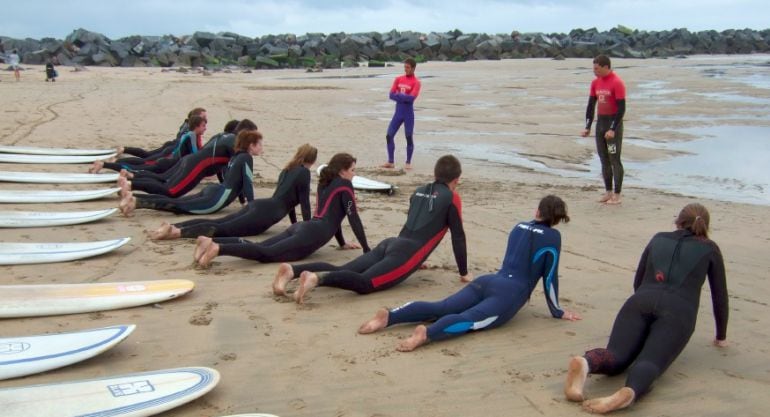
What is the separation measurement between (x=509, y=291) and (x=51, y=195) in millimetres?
6152

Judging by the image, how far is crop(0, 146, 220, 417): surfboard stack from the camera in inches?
140

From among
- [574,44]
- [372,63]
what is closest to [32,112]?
[372,63]

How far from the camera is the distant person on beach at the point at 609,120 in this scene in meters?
9.39

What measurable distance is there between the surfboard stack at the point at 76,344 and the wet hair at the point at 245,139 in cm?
156

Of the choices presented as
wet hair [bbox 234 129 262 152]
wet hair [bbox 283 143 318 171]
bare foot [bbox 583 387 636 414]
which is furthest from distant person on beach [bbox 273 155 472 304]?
wet hair [bbox 234 129 262 152]

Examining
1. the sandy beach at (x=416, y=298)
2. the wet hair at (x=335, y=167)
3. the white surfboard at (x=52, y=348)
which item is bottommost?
the sandy beach at (x=416, y=298)

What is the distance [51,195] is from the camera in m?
8.72

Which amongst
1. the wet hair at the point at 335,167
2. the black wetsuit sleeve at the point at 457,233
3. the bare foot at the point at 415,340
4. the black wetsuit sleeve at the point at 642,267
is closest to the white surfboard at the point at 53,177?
the wet hair at the point at 335,167

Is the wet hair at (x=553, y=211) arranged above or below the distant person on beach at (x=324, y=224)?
above

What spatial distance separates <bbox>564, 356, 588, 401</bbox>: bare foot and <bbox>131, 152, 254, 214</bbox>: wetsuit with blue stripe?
4.79 m

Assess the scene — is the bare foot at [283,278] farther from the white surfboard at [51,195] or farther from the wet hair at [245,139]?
the white surfboard at [51,195]

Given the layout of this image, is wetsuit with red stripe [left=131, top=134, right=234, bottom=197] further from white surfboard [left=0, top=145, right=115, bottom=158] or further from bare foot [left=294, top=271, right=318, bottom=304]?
bare foot [left=294, top=271, right=318, bottom=304]

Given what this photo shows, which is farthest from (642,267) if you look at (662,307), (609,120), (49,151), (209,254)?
(49,151)

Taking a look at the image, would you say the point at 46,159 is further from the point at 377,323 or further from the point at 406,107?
the point at 377,323
